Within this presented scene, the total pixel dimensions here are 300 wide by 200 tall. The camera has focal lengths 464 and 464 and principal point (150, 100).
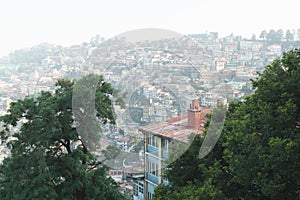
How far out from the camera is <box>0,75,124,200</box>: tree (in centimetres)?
795

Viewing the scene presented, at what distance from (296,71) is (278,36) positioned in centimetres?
2271

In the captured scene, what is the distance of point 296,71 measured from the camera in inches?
223

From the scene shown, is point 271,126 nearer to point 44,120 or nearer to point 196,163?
point 196,163

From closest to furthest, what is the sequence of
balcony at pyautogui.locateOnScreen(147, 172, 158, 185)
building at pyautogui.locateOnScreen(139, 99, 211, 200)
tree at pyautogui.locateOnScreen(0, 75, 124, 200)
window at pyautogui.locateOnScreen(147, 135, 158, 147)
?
1. building at pyautogui.locateOnScreen(139, 99, 211, 200)
2. window at pyautogui.locateOnScreen(147, 135, 158, 147)
3. tree at pyautogui.locateOnScreen(0, 75, 124, 200)
4. balcony at pyautogui.locateOnScreen(147, 172, 158, 185)

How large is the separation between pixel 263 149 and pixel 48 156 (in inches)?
168

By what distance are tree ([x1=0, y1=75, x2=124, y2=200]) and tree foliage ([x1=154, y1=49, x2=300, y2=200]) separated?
2.14m

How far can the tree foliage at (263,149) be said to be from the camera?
5039 mm

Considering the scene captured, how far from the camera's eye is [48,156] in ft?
27.0

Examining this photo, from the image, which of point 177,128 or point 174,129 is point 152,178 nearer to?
point 174,129

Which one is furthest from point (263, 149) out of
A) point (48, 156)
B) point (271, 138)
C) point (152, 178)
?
point (152, 178)

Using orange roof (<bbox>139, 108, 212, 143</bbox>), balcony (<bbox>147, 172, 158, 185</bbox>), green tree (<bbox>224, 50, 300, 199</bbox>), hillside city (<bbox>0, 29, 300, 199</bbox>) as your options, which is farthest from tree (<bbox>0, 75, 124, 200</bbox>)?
balcony (<bbox>147, 172, 158, 185</bbox>)

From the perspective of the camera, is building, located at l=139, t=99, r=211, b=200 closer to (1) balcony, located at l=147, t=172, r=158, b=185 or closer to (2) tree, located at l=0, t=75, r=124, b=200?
(2) tree, located at l=0, t=75, r=124, b=200

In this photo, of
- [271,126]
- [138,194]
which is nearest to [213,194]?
[271,126]

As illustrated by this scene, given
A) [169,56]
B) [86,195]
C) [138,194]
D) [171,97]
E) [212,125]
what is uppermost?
[169,56]
